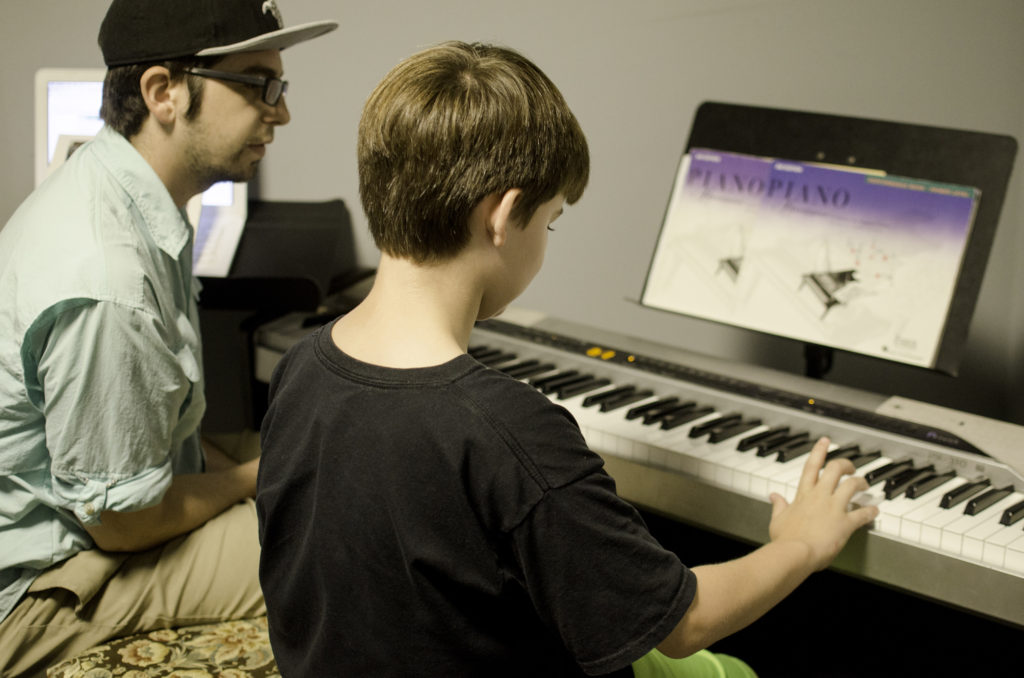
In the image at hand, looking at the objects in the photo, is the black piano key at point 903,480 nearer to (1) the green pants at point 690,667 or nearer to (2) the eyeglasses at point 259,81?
(1) the green pants at point 690,667

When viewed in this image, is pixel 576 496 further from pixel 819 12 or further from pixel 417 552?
pixel 819 12

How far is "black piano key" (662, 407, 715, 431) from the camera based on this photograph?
1560mm

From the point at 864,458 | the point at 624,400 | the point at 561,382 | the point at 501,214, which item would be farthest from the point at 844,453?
the point at 501,214

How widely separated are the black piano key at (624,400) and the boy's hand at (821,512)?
38cm

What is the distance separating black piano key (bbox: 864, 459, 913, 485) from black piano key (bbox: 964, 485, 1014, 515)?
0.12 metres

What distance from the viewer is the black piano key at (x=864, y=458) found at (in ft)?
4.76

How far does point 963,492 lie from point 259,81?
4.34ft

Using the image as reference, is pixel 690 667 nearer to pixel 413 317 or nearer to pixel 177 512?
pixel 413 317

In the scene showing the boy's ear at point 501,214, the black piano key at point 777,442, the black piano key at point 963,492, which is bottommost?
the black piano key at point 777,442

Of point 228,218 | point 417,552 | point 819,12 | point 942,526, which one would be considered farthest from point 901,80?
point 228,218

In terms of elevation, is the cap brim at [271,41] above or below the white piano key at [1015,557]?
above

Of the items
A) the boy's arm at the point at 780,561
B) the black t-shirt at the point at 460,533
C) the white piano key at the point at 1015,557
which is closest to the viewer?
the black t-shirt at the point at 460,533

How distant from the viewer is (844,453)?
1469 millimetres

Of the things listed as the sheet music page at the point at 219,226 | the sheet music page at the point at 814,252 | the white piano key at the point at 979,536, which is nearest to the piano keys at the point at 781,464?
the white piano key at the point at 979,536
